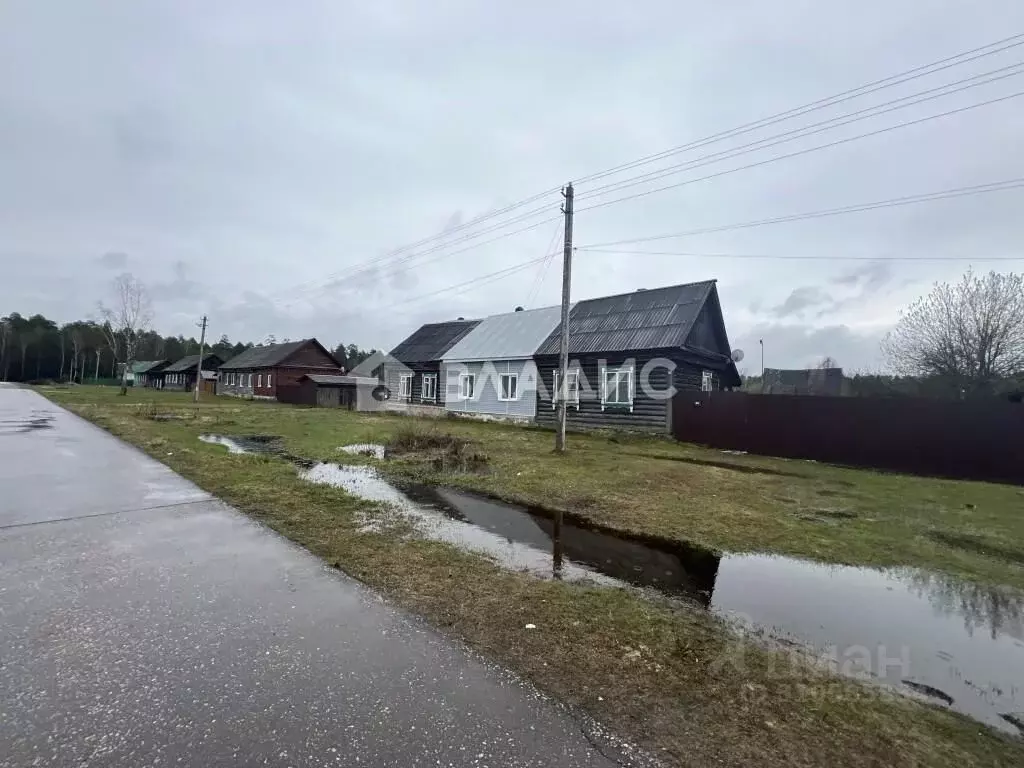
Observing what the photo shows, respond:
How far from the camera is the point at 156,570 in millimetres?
4625

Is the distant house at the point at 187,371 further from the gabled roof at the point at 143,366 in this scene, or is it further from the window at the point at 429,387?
the window at the point at 429,387

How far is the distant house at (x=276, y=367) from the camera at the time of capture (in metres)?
48.7

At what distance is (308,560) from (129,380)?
380 ft

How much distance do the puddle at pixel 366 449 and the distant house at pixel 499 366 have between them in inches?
396

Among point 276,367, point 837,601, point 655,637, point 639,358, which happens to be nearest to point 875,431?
point 639,358

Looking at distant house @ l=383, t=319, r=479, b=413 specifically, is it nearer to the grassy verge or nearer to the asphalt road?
the grassy verge

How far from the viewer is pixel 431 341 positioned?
1277 inches

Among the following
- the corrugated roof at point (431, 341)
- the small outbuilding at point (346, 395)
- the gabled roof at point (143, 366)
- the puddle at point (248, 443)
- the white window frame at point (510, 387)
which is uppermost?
the corrugated roof at point (431, 341)

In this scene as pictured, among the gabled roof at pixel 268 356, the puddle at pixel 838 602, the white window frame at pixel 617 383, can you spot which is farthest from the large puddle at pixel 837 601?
the gabled roof at pixel 268 356

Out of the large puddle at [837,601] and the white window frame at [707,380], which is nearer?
the large puddle at [837,601]

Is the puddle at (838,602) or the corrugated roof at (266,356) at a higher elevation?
the corrugated roof at (266,356)

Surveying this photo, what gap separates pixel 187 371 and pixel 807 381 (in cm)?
7234

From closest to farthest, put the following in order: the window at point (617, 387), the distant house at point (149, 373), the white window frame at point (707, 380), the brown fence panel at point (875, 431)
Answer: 1. the brown fence panel at point (875, 431)
2. the window at point (617, 387)
3. the white window frame at point (707, 380)
4. the distant house at point (149, 373)

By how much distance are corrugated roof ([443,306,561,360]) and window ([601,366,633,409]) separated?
417 centimetres
